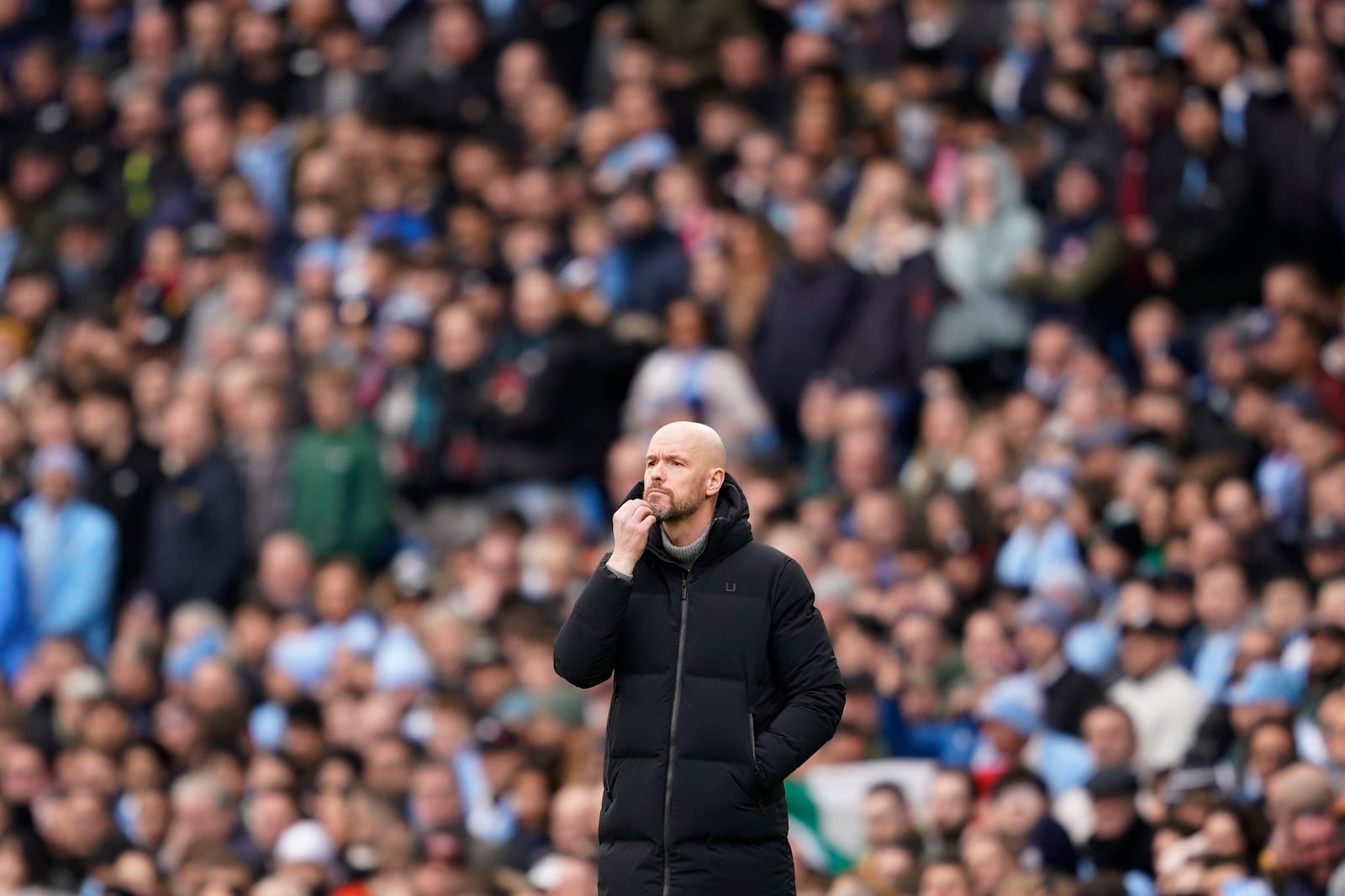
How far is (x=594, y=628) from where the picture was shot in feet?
26.6

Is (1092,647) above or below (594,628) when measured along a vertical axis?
above

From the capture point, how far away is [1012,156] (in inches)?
654

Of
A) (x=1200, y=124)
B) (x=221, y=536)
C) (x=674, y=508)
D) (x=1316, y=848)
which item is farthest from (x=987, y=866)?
(x=221, y=536)

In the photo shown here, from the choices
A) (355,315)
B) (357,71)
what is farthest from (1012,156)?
(357,71)

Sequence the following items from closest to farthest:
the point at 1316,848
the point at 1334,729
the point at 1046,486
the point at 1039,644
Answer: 1. the point at 1316,848
2. the point at 1334,729
3. the point at 1039,644
4. the point at 1046,486

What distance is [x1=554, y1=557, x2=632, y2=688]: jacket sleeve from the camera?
8.10 metres

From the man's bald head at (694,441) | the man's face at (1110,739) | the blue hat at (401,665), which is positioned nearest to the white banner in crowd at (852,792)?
the man's face at (1110,739)

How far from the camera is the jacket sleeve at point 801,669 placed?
8.21 metres

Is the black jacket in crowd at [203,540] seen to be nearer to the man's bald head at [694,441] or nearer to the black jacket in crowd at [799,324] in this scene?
the black jacket in crowd at [799,324]

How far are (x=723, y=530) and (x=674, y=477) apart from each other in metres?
0.24

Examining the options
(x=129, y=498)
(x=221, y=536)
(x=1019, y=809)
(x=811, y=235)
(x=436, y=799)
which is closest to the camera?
(x=1019, y=809)

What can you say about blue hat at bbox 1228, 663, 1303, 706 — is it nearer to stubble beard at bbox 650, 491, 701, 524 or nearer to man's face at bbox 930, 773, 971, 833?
man's face at bbox 930, 773, 971, 833

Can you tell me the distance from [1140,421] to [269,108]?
24.7ft

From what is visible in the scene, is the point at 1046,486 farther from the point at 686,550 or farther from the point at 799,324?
the point at 686,550
